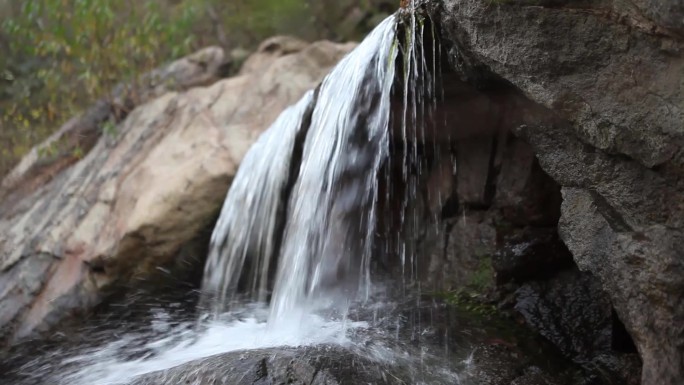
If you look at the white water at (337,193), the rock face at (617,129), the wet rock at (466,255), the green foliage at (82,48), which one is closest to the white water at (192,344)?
the white water at (337,193)

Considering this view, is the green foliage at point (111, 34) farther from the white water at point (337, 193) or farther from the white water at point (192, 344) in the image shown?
the white water at point (192, 344)

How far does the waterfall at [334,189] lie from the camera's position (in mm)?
3689

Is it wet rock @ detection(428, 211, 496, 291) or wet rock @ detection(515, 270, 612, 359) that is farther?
wet rock @ detection(428, 211, 496, 291)

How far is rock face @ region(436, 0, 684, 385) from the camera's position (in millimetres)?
2314

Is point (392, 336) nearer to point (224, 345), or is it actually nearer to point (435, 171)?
point (224, 345)

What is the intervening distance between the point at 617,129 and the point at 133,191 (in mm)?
4071

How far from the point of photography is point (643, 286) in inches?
94.9

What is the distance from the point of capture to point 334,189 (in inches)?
158

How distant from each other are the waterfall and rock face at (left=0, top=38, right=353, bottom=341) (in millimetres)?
574

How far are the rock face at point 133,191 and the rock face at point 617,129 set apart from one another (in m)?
3.00

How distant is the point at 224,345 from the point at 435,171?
5.66ft

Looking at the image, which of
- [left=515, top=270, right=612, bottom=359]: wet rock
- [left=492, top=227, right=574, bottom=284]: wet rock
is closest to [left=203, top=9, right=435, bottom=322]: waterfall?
[left=492, top=227, right=574, bottom=284]: wet rock

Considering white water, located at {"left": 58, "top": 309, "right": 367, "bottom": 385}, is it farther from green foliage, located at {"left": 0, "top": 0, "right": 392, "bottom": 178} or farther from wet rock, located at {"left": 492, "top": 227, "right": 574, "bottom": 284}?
green foliage, located at {"left": 0, "top": 0, "right": 392, "bottom": 178}

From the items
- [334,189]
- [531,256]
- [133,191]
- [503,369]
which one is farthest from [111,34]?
[503,369]
